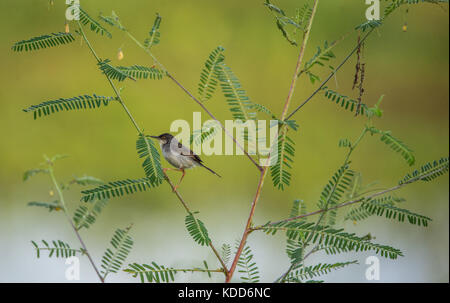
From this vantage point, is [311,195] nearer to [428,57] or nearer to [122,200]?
[122,200]

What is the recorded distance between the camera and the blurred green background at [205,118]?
3445 millimetres

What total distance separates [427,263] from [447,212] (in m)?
0.72

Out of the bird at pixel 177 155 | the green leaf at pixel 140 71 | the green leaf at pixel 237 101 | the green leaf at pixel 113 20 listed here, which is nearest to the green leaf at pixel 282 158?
the green leaf at pixel 237 101

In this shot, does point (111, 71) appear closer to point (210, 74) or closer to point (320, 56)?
point (210, 74)

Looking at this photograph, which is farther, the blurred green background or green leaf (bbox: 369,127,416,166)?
the blurred green background

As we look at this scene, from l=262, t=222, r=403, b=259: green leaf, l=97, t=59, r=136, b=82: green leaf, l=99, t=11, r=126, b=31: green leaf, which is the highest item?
l=99, t=11, r=126, b=31: green leaf

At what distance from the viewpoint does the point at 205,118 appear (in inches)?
155

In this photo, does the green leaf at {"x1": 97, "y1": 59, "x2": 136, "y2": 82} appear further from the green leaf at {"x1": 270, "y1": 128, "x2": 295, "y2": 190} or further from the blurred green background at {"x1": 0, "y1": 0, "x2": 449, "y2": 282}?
the blurred green background at {"x1": 0, "y1": 0, "x2": 449, "y2": 282}

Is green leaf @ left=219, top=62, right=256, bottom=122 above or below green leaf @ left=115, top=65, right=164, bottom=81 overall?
below

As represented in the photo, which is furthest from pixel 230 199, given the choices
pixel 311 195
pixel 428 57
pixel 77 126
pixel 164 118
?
pixel 428 57

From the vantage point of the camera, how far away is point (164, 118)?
14.3ft

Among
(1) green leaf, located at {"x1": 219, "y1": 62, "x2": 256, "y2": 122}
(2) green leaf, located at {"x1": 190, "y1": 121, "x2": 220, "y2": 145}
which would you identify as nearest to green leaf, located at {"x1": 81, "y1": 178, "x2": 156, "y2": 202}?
(2) green leaf, located at {"x1": 190, "y1": 121, "x2": 220, "y2": 145}

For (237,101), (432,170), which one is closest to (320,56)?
(237,101)

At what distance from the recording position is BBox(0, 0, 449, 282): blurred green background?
136 inches
